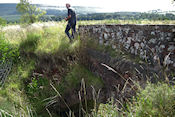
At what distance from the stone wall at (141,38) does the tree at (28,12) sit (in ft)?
96.2

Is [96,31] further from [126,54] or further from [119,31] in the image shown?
[126,54]

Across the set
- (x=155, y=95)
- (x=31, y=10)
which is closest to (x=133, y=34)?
(x=155, y=95)

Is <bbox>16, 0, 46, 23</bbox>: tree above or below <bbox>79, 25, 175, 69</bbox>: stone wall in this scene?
above

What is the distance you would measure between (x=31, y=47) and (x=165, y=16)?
6.77 metres

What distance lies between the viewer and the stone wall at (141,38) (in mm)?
3867

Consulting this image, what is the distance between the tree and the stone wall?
96.2 ft

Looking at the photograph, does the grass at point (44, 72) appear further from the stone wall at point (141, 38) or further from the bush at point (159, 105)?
the bush at point (159, 105)

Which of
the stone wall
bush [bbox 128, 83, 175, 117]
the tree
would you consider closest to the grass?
the stone wall

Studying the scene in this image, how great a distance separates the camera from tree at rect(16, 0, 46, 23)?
30508 mm

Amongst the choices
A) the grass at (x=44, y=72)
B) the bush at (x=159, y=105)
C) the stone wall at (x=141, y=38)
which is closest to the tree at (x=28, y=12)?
the grass at (x=44, y=72)

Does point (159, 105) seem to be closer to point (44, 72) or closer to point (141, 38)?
point (141, 38)

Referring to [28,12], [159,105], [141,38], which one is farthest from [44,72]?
[28,12]

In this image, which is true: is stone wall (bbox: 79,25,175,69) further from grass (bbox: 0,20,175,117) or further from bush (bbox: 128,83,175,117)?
bush (bbox: 128,83,175,117)

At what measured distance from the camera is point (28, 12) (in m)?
32.8
